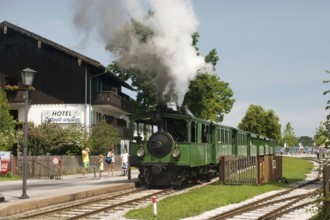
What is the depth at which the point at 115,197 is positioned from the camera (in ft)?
54.7

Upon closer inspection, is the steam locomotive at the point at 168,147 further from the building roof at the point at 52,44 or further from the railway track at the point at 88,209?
the building roof at the point at 52,44

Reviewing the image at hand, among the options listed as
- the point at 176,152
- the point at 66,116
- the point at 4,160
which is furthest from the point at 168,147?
the point at 66,116

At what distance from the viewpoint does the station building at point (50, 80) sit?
1481 inches

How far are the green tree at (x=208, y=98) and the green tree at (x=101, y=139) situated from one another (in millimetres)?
8809

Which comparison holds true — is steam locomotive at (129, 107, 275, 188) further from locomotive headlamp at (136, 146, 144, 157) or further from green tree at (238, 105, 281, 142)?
green tree at (238, 105, 281, 142)

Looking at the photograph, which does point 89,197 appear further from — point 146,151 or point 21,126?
point 21,126

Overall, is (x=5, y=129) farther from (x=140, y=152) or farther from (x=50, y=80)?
(x=140, y=152)

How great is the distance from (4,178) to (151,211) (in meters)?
15.5

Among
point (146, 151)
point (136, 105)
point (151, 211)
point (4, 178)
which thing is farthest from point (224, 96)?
point (151, 211)

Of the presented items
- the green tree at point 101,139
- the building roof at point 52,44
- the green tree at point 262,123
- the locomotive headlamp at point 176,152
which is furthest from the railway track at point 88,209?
→ the green tree at point 262,123

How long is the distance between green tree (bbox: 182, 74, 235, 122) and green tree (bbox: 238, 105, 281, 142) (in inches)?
959

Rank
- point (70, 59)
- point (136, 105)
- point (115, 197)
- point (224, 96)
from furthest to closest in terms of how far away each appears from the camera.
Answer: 1. point (224, 96)
2. point (136, 105)
3. point (70, 59)
4. point (115, 197)

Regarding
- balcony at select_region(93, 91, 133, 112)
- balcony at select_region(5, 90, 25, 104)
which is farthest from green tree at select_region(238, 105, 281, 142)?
balcony at select_region(5, 90, 25, 104)

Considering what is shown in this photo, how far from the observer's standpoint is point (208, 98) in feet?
152
